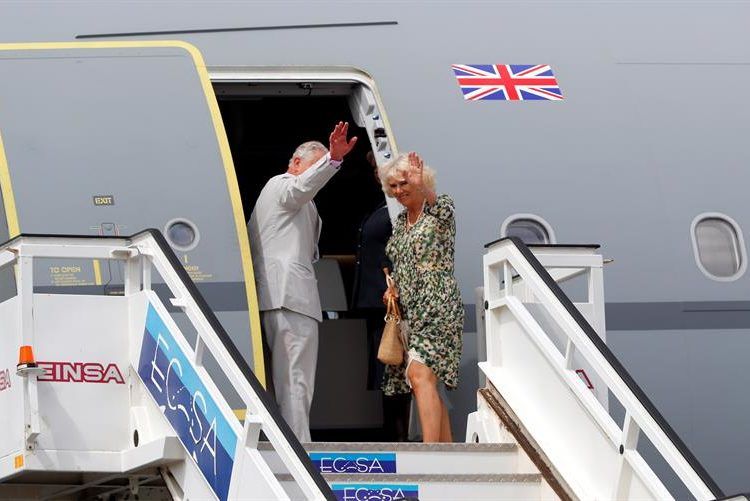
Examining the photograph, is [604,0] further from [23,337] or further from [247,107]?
[23,337]

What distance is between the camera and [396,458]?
6660 mm

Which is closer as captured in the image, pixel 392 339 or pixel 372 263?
pixel 392 339

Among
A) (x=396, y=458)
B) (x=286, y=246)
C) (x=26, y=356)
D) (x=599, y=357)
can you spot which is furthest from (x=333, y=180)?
(x=26, y=356)

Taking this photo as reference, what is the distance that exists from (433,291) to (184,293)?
1.54 meters

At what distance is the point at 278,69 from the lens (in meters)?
8.28

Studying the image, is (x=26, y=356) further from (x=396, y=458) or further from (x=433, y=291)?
(x=433, y=291)

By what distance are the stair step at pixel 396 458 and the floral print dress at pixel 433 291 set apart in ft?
1.69

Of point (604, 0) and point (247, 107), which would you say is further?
point (247, 107)

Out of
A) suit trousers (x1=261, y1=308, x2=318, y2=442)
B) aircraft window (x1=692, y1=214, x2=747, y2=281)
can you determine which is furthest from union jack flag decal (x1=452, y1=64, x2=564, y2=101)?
suit trousers (x1=261, y1=308, x2=318, y2=442)

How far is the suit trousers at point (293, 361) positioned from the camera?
24.2 ft

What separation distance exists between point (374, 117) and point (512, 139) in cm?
81

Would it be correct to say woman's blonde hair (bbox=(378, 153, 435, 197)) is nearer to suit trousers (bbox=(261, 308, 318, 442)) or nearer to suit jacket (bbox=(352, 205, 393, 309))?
Answer: suit jacket (bbox=(352, 205, 393, 309))

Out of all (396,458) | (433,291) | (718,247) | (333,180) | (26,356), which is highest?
(333,180)

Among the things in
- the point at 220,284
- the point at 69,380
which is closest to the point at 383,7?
the point at 220,284
